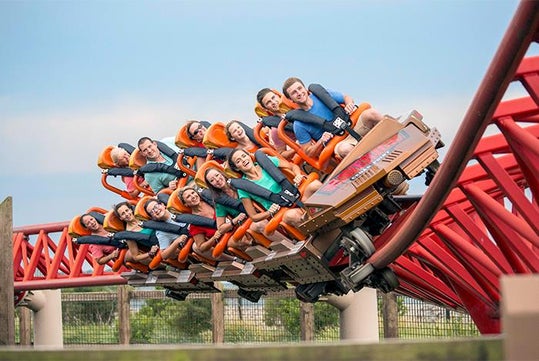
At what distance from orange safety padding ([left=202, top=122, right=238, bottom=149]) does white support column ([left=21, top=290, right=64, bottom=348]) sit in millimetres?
7451

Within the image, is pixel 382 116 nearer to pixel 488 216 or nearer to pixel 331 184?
pixel 331 184

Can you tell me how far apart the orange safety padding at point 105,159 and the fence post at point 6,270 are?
5.26 m

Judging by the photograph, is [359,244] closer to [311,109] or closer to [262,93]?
[311,109]

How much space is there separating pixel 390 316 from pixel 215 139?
399cm

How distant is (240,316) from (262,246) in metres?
8.14

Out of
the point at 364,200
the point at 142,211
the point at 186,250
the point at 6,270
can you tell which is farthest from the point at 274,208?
the point at 142,211

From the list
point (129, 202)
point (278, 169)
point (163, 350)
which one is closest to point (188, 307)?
point (129, 202)

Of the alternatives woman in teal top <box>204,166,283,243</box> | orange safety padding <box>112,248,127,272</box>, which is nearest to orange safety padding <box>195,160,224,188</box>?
woman in teal top <box>204,166,283,243</box>

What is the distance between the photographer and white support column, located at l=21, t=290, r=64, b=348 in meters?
18.4

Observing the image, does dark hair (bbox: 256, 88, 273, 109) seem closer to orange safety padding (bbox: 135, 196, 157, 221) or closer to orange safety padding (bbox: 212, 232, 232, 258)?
orange safety padding (bbox: 212, 232, 232, 258)

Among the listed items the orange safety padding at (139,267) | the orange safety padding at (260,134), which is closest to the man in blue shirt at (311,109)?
the orange safety padding at (260,134)

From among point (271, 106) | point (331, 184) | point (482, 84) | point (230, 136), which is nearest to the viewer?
point (482, 84)

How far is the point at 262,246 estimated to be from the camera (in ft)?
34.7

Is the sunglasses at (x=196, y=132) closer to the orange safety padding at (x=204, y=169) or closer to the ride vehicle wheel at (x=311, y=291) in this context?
the orange safety padding at (x=204, y=169)
